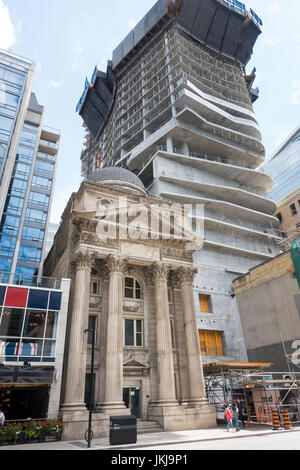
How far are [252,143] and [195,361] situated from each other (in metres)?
47.2

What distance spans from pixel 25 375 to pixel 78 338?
4267 millimetres

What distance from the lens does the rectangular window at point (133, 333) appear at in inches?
1039

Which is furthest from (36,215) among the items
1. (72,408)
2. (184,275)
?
(72,408)

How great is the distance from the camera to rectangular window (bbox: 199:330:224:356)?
3753 centimetres

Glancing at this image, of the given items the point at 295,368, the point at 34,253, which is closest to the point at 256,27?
the point at 34,253

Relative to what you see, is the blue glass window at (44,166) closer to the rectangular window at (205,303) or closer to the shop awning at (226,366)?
the rectangular window at (205,303)

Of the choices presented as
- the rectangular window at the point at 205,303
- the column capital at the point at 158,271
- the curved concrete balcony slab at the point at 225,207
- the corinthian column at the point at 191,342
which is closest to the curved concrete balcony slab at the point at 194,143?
the curved concrete balcony slab at the point at 225,207

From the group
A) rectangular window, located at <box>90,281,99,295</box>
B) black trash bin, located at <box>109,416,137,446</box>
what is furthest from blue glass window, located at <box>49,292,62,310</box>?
black trash bin, located at <box>109,416,137,446</box>

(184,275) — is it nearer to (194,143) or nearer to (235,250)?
(235,250)

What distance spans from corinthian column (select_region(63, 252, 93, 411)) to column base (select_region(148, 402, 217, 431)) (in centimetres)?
575

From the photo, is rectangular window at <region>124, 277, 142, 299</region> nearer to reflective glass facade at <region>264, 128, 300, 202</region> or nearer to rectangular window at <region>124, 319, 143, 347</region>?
rectangular window at <region>124, 319, 143, 347</region>

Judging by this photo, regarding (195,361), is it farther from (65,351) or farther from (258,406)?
(65,351)

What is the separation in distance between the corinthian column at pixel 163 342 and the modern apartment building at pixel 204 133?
42.0 ft

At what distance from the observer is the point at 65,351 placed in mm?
23219
